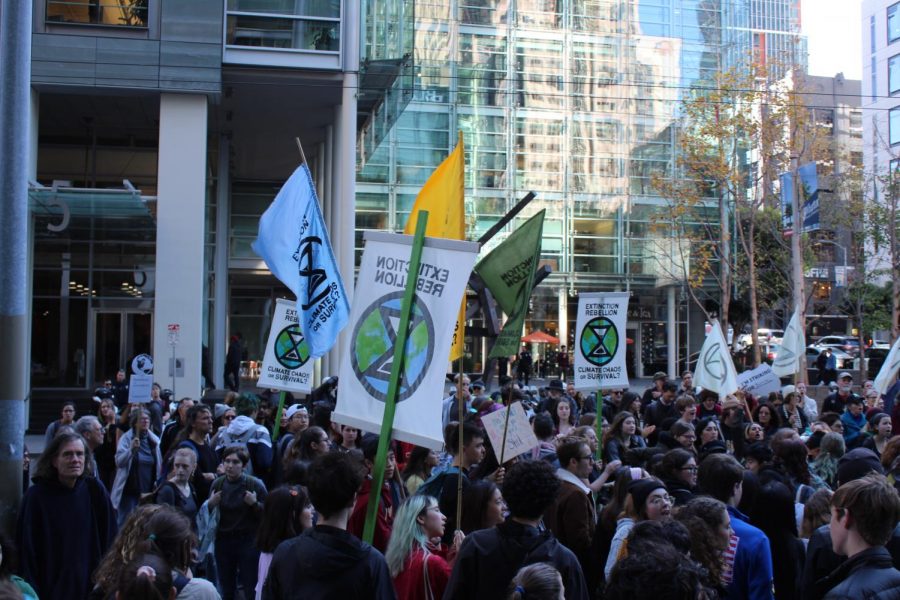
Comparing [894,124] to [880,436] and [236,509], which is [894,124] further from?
[236,509]

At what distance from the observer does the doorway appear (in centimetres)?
2652

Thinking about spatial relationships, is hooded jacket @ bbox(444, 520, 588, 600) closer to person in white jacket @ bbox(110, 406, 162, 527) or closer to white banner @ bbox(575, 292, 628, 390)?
person in white jacket @ bbox(110, 406, 162, 527)

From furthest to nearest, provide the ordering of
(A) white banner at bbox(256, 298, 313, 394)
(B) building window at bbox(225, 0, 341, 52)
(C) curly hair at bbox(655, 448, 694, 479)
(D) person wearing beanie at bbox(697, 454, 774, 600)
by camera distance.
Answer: (B) building window at bbox(225, 0, 341, 52) < (A) white banner at bbox(256, 298, 313, 394) < (C) curly hair at bbox(655, 448, 694, 479) < (D) person wearing beanie at bbox(697, 454, 774, 600)

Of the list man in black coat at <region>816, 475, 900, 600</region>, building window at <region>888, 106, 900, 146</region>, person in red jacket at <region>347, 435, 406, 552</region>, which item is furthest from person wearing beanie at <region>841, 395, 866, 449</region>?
building window at <region>888, 106, 900, 146</region>

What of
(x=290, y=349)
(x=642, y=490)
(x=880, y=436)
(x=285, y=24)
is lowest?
(x=880, y=436)

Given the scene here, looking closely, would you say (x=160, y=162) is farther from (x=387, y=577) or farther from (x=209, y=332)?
(x=387, y=577)

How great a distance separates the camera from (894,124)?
2122 inches

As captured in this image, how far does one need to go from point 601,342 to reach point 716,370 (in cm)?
384

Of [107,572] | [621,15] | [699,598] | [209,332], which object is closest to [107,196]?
[209,332]

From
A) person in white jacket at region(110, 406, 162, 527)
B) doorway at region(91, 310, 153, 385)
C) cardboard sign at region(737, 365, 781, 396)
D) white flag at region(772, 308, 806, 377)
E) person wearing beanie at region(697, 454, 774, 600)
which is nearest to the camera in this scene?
person wearing beanie at region(697, 454, 774, 600)

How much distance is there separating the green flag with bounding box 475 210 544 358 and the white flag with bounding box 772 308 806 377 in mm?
10203

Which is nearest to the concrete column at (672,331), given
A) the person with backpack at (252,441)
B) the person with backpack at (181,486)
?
the person with backpack at (252,441)

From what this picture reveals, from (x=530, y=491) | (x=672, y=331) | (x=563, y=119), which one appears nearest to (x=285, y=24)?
(x=530, y=491)

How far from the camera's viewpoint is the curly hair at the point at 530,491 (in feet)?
15.2
